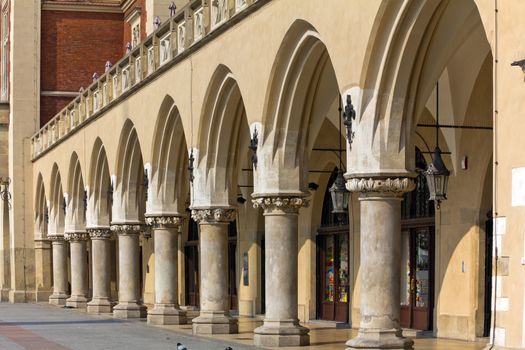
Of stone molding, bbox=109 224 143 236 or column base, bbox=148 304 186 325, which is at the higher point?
stone molding, bbox=109 224 143 236

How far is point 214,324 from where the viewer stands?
85.4ft

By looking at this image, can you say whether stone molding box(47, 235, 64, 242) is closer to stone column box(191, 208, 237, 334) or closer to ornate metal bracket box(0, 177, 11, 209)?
ornate metal bracket box(0, 177, 11, 209)

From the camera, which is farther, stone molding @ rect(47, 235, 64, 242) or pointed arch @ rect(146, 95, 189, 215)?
stone molding @ rect(47, 235, 64, 242)

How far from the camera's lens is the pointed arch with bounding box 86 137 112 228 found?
38250mm

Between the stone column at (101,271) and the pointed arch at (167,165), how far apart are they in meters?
7.50

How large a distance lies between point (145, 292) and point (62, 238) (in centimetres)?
363

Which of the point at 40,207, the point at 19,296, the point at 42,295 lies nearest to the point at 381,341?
the point at 42,295

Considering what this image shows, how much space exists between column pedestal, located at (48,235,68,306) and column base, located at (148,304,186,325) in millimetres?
17005

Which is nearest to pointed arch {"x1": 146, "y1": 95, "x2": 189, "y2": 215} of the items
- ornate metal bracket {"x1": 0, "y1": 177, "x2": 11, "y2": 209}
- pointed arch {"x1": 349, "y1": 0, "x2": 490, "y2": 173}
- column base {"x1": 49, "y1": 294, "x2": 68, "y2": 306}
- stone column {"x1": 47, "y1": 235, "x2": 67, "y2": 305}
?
pointed arch {"x1": 349, "y1": 0, "x2": 490, "y2": 173}

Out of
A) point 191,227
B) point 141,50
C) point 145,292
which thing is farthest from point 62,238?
point 141,50

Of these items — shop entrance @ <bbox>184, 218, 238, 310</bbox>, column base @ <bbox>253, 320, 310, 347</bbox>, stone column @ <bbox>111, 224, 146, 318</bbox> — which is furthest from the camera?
shop entrance @ <bbox>184, 218, 238, 310</bbox>

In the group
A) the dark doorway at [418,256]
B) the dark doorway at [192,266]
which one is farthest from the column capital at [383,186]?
the dark doorway at [192,266]

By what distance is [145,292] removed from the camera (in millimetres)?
45281

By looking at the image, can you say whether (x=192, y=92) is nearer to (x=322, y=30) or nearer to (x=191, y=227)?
(x=322, y=30)
